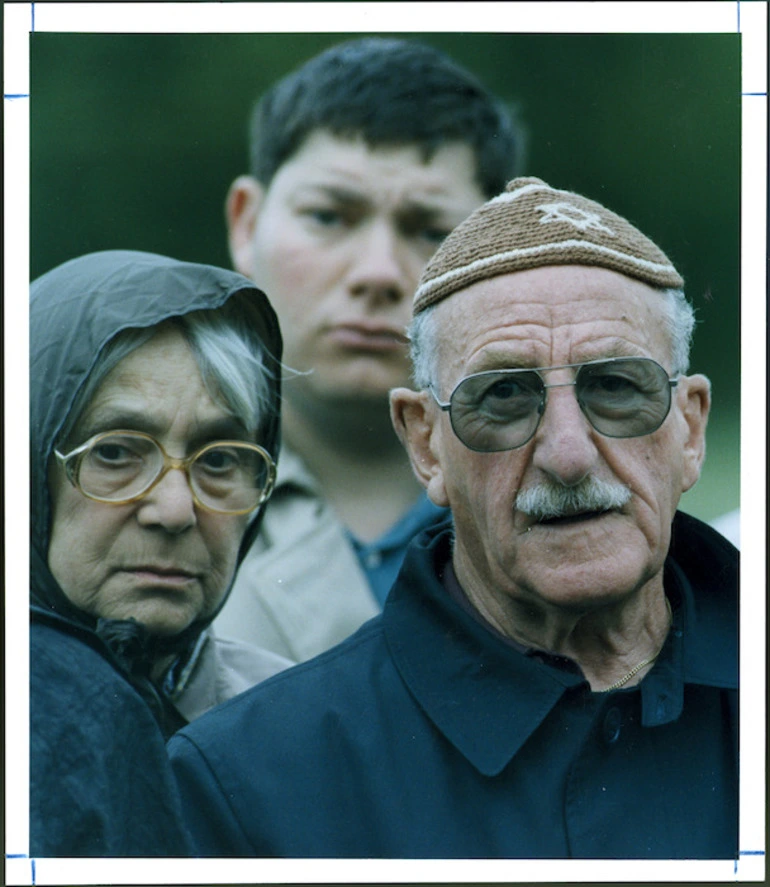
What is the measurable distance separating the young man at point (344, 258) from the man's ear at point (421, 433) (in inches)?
4.5

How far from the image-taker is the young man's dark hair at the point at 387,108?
305 cm

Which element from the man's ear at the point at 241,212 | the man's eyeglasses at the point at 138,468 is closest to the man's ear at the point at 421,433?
the man's eyeglasses at the point at 138,468

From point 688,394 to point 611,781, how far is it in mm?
1059

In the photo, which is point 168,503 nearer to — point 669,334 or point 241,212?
point 241,212

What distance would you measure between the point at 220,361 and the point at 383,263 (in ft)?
1.81

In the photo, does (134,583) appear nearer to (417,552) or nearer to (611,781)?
(417,552)

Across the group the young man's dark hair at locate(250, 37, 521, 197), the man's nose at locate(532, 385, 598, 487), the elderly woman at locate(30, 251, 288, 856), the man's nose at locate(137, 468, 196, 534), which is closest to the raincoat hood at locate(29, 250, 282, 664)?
the elderly woman at locate(30, 251, 288, 856)

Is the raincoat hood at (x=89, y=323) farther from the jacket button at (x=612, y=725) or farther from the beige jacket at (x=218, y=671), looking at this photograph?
the jacket button at (x=612, y=725)

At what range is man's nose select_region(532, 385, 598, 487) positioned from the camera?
105 inches

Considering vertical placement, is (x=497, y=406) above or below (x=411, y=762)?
above

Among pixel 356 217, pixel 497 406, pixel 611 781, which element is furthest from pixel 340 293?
pixel 611 781

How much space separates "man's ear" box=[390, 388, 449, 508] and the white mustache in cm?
29

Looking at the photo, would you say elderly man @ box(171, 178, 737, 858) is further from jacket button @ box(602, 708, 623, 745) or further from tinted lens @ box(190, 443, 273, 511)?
tinted lens @ box(190, 443, 273, 511)

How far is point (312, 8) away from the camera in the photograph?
302cm
